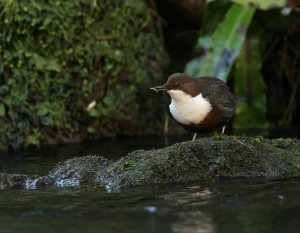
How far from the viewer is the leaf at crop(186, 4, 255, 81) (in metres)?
7.78

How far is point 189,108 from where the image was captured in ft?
18.1

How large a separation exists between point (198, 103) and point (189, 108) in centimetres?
9

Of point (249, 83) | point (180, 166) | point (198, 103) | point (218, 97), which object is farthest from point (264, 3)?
point (180, 166)

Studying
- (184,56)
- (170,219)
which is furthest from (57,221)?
(184,56)

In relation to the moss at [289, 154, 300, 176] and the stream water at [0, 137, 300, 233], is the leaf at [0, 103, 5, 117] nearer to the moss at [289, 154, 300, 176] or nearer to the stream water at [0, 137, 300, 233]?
the stream water at [0, 137, 300, 233]

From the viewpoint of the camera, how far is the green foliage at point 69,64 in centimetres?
713

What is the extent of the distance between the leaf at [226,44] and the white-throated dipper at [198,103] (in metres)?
1.95

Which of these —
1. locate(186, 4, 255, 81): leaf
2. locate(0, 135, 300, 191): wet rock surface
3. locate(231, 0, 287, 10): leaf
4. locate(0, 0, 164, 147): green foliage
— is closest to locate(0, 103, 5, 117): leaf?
locate(0, 0, 164, 147): green foliage

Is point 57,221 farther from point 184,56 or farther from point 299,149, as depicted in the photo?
point 184,56

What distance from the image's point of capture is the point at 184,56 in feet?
30.6

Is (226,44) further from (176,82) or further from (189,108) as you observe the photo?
(189,108)

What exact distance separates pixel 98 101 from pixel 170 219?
3982 millimetres

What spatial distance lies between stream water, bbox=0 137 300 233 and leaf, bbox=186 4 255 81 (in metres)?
2.99

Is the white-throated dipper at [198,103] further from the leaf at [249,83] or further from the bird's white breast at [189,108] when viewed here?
the leaf at [249,83]
